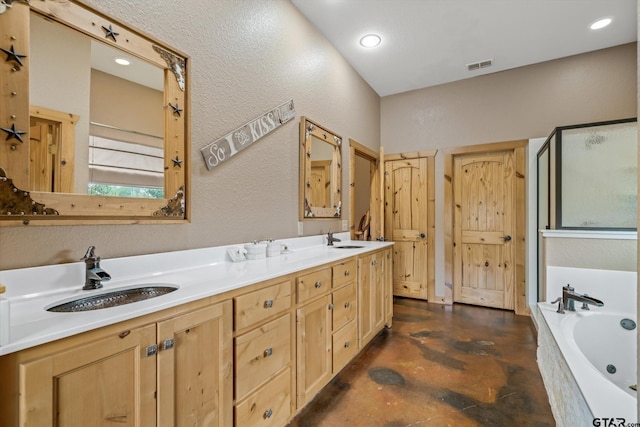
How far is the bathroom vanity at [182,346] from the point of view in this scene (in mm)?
759

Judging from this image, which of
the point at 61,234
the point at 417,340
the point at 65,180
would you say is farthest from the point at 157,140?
the point at 417,340

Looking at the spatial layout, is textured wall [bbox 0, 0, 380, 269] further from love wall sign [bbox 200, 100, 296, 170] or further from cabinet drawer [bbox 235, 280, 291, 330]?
cabinet drawer [bbox 235, 280, 291, 330]

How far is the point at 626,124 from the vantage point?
2.34 m

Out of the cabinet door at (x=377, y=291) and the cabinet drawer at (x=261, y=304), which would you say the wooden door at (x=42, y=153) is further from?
the cabinet door at (x=377, y=291)

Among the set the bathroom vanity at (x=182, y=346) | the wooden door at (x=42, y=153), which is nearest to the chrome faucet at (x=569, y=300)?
the bathroom vanity at (x=182, y=346)

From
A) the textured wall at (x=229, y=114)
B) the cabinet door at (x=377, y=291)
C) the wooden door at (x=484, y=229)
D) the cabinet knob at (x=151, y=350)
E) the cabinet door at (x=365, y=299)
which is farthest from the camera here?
the wooden door at (x=484, y=229)

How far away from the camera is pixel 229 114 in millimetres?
1921

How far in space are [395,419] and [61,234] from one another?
2003mm

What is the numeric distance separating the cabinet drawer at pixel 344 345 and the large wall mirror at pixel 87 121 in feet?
4.54

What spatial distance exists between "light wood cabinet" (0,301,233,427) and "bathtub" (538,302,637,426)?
1373 millimetres

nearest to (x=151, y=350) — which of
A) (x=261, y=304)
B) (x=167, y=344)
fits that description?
(x=167, y=344)

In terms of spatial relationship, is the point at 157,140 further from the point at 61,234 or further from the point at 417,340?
the point at 417,340

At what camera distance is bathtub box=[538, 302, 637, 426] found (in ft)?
3.44

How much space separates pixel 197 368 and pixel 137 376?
0.76ft
